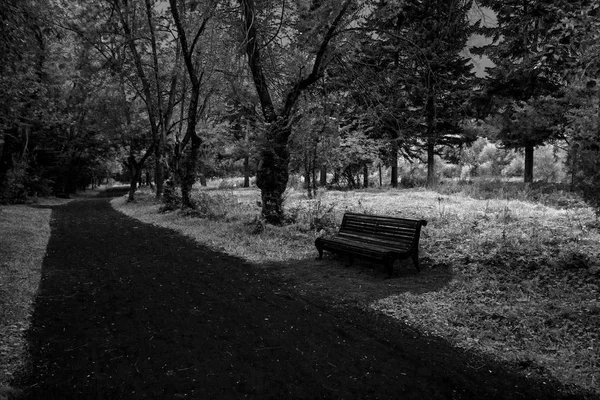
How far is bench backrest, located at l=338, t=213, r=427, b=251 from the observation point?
21.4ft

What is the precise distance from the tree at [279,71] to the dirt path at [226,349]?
489 centimetres

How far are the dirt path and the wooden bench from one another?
149 cm

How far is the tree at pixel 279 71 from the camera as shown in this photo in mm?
9414

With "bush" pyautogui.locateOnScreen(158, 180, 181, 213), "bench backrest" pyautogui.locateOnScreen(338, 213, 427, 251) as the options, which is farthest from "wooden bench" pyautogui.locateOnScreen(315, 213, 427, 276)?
Result: "bush" pyautogui.locateOnScreen(158, 180, 181, 213)

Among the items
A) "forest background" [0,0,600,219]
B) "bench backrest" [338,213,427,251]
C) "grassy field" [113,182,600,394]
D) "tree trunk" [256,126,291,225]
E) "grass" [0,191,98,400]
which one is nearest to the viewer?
"grass" [0,191,98,400]

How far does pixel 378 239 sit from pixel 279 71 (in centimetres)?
616

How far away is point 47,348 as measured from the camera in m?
3.83

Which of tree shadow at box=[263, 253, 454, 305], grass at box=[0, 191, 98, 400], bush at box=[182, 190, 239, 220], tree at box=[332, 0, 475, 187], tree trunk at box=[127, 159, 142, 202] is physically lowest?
tree shadow at box=[263, 253, 454, 305]

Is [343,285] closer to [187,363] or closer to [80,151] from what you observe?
[187,363]

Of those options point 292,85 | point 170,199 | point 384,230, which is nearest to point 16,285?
point 384,230

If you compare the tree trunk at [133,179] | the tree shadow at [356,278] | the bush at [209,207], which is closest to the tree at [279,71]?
the bush at [209,207]

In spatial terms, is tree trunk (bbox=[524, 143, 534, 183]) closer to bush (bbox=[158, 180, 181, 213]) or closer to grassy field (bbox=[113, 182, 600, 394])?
grassy field (bbox=[113, 182, 600, 394])

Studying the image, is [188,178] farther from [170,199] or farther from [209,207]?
[170,199]

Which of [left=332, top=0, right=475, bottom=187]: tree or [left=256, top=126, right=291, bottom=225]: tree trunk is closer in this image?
[left=332, top=0, right=475, bottom=187]: tree
